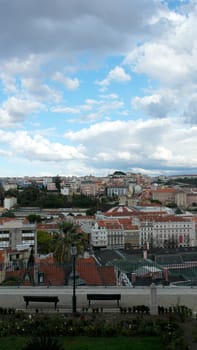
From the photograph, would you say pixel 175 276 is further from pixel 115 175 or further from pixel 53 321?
pixel 115 175

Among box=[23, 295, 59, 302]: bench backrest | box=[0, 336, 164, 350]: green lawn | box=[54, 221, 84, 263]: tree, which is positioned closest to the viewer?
box=[0, 336, 164, 350]: green lawn

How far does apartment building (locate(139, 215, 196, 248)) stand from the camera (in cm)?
5869

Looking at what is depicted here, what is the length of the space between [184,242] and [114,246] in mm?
10269

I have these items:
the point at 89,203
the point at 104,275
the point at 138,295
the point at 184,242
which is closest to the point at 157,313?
the point at 138,295

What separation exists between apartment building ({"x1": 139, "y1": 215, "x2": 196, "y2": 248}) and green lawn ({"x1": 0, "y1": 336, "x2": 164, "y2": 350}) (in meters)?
50.9

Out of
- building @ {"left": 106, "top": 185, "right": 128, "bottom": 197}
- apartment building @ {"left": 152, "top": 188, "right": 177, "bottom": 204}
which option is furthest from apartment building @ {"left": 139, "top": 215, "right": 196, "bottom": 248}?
building @ {"left": 106, "top": 185, "right": 128, "bottom": 197}

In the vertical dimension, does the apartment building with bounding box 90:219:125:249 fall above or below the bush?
below

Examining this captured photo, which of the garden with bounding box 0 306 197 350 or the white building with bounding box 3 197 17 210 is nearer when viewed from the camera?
the garden with bounding box 0 306 197 350

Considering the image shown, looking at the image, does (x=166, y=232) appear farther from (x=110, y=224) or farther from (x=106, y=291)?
(x=106, y=291)

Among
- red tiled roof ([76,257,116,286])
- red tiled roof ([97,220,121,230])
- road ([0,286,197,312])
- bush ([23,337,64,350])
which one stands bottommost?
red tiled roof ([97,220,121,230])

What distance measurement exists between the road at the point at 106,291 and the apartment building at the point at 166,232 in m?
47.6

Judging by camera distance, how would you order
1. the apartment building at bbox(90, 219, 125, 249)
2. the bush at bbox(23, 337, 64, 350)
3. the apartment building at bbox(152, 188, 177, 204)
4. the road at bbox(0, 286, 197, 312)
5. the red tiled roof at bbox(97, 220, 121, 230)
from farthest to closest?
the apartment building at bbox(152, 188, 177, 204) < the red tiled roof at bbox(97, 220, 121, 230) < the apartment building at bbox(90, 219, 125, 249) < the road at bbox(0, 286, 197, 312) < the bush at bbox(23, 337, 64, 350)

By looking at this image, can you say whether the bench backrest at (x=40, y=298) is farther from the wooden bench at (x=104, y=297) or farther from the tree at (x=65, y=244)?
the tree at (x=65, y=244)

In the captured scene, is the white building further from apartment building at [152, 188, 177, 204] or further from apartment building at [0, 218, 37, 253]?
apartment building at [0, 218, 37, 253]
